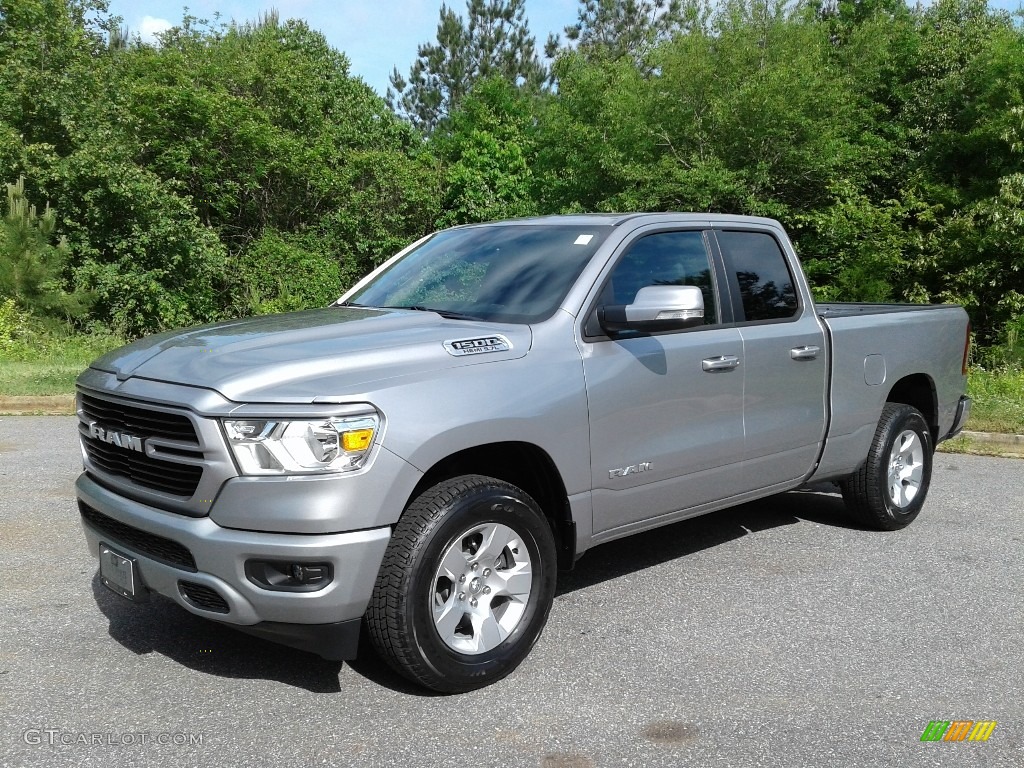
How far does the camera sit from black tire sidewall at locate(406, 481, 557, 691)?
3514 millimetres

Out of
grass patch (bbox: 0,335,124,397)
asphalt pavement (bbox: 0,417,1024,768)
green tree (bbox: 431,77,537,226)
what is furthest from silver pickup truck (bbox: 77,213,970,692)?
green tree (bbox: 431,77,537,226)

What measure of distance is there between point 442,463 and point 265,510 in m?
0.75

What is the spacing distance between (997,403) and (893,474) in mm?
5143

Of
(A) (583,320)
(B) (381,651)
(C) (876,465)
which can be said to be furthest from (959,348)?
(B) (381,651)

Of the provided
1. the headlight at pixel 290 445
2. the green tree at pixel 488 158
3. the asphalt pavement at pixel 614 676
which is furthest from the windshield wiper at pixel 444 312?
the green tree at pixel 488 158

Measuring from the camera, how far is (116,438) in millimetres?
3744

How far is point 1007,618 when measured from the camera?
4664 millimetres

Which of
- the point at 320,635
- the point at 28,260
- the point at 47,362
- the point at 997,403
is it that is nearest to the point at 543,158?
the point at 28,260

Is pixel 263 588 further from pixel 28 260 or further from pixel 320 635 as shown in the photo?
pixel 28 260

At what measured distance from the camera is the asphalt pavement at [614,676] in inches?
130

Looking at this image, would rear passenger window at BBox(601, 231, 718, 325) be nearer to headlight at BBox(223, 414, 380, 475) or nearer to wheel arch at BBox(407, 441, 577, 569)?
wheel arch at BBox(407, 441, 577, 569)

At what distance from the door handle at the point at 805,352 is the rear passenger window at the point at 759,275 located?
209mm

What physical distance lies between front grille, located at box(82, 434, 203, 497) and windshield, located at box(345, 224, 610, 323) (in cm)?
148

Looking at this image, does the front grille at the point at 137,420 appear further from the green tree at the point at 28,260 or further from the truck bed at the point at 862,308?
the green tree at the point at 28,260
